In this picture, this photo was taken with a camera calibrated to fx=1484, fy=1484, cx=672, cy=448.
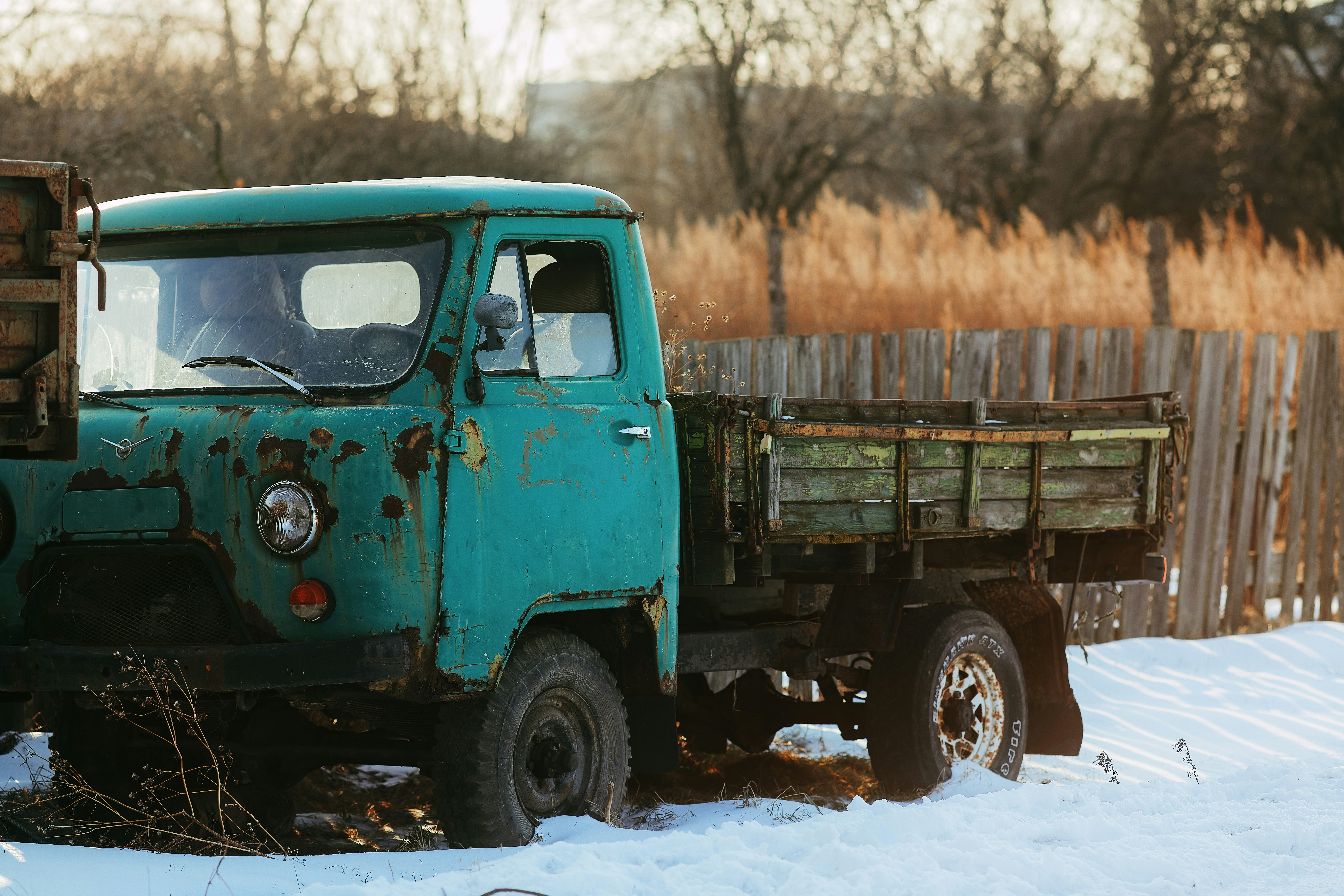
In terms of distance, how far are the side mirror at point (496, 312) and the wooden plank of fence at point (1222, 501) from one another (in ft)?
23.1

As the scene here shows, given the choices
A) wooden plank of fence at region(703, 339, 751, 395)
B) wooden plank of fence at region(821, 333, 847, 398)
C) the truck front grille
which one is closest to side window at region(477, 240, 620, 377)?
the truck front grille

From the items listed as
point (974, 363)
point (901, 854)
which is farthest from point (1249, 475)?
point (901, 854)

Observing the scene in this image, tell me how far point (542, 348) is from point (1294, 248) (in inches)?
832

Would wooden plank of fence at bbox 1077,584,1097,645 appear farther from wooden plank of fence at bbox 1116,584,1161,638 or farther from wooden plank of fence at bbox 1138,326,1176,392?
wooden plank of fence at bbox 1138,326,1176,392

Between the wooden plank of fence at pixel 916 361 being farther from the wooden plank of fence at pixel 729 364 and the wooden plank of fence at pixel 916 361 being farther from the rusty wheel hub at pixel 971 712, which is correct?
the rusty wheel hub at pixel 971 712

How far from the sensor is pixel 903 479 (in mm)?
6082

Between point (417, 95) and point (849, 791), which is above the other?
point (417, 95)

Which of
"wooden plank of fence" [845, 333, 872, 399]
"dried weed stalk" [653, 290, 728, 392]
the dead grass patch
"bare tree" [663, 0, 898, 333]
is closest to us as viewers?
the dead grass patch

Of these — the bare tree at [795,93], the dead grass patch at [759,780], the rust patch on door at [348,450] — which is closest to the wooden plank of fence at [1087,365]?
the dead grass patch at [759,780]

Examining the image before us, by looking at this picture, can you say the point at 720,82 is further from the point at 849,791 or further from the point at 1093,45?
the point at 849,791

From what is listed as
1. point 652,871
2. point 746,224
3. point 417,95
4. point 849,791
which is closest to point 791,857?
point 652,871

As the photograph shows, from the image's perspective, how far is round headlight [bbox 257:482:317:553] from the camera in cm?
440

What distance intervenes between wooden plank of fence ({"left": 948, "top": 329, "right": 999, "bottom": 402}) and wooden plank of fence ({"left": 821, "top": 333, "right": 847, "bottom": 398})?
29.1 inches

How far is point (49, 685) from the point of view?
176 inches
